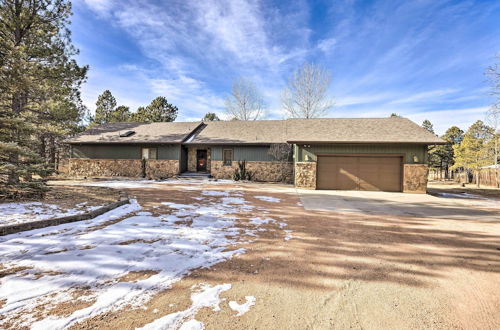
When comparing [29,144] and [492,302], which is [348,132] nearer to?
[492,302]

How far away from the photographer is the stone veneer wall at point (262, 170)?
16.4 metres

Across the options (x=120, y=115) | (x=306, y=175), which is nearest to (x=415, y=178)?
(x=306, y=175)

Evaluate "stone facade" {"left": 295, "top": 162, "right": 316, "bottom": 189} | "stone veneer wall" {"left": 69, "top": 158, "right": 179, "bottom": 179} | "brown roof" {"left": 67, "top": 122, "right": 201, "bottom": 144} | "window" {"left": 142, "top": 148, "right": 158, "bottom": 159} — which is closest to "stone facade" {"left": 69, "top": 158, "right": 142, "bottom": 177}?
"stone veneer wall" {"left": 69, "top": 158, "right": 179, "bottom": 179}

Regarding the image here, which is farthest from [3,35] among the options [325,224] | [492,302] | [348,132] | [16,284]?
[348,132]

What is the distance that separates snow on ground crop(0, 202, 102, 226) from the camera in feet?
14.2

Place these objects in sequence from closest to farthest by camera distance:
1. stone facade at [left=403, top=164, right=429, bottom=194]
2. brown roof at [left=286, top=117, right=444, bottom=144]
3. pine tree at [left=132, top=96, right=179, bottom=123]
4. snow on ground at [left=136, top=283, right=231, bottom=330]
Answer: snow on ground at [left=136, top=283, right=231, bottom=330] < stone facade at [left=403, top=164, right=429, bottom=194] < brown roof at [left=286, top=117, right=444, bottom=144] < pine tree at [left=132, top=96, right=179, bottom=123]

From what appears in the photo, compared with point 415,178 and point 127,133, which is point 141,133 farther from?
point 415,178

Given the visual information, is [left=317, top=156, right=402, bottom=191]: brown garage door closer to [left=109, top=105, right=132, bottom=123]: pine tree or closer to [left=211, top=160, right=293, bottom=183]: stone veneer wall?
[left=211, top=160, right=293, bottom=183]: stone veneer wall

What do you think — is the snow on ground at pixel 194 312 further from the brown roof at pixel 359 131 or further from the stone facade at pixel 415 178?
the stone facade at pixel 415 178

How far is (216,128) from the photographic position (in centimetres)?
1969

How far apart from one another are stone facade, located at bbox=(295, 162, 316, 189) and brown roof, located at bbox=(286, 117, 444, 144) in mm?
1494

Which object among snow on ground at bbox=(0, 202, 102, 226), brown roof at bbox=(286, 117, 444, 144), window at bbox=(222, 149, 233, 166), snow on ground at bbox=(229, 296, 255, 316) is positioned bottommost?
snow on ground at bbox=(229, 296, 255, 316)

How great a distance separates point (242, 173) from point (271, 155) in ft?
8.64

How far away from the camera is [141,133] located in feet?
63.0
